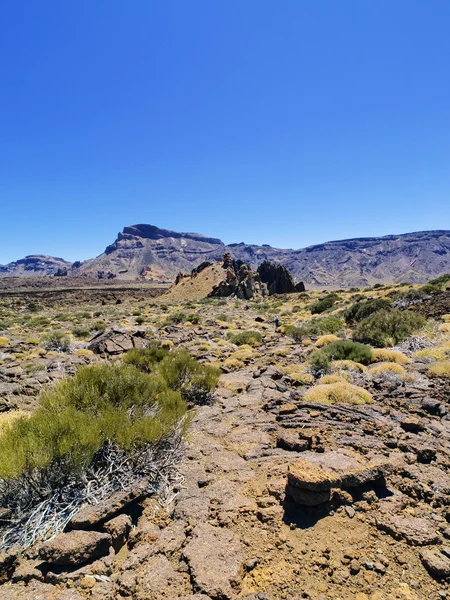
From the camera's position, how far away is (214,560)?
3.08 meters

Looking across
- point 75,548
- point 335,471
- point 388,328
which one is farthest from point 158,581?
point 388,328

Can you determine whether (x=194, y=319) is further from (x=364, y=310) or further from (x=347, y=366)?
(x=347, y=366)

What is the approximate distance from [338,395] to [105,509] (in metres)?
5.44

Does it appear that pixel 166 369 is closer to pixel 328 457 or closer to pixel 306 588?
pixel 328 457

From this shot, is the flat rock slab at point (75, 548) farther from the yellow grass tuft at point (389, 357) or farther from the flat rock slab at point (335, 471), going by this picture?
the yellow grass tuft at point (389, 357)

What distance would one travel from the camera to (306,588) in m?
→ 2.76

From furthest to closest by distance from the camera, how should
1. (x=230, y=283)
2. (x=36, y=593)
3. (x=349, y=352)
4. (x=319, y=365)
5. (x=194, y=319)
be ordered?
(x=230, y=283) → (x=194, y=319) → (x=349, y=352) → (x=319, y=365) → (x=36, y=593)

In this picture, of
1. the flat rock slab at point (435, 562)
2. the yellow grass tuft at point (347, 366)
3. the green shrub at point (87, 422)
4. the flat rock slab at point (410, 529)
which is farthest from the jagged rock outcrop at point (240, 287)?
the flat rock slab at point (435, 562)

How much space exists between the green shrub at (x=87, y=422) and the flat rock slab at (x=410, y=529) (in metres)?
2.94

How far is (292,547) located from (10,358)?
1316 cm

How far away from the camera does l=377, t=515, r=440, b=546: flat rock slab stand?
317 cm

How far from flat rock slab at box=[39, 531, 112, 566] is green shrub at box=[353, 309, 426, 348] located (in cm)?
1256

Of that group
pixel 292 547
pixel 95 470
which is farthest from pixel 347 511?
pixel 95 470

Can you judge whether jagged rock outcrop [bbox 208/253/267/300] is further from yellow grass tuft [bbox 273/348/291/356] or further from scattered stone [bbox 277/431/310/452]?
scattered stone [bbox 277/431/310/452]
